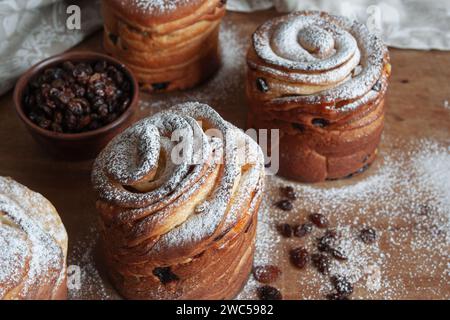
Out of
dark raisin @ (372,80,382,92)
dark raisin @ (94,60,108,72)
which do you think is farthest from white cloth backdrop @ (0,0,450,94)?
dark raisin @ (372,80,382,92)

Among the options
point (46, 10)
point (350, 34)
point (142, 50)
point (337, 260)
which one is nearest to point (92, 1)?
point (46, 10)

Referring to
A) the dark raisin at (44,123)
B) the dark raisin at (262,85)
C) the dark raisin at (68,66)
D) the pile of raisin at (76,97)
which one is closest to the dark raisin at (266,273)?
the dark raisin at (262,85)

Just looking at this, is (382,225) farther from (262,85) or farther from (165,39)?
(165,39)

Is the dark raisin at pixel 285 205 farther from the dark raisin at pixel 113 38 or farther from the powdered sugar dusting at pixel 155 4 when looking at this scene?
the dark raisin at pixel 113 38

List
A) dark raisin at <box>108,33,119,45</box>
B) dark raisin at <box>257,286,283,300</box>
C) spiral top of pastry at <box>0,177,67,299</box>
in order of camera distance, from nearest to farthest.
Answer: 1. spiral top of pastry at <box>0,177,67,299</box>
2. dark raisin at <box>257,286,283,300</box>
3. dark raisin at <box>108,33,119,45</box>

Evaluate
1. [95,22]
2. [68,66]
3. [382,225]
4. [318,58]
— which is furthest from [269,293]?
[95,22]

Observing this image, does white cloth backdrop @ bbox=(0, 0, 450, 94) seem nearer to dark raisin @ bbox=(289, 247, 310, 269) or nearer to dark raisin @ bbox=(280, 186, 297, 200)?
dark raisin @ bbox=(280, 186, 297, 200)
